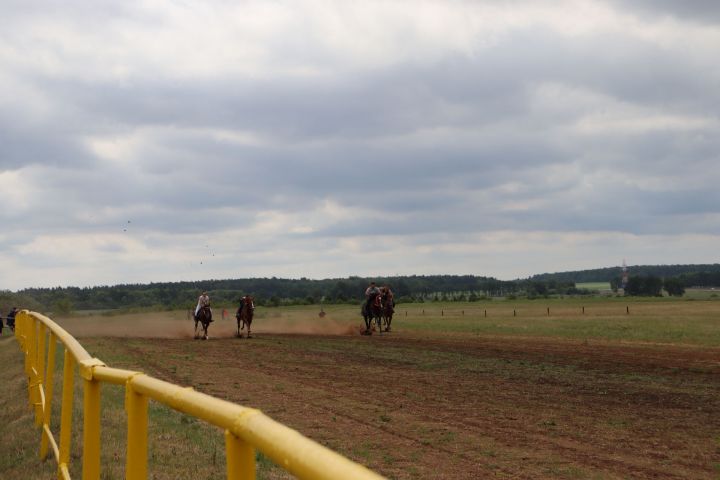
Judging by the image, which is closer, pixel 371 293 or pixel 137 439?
pixel 137 439

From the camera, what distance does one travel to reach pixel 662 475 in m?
9.00

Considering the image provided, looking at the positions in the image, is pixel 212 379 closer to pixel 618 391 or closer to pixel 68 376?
pixel 618 391

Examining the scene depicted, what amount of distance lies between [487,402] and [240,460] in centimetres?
1230

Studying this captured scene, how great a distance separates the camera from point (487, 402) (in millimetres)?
14375

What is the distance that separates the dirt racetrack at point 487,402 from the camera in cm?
973

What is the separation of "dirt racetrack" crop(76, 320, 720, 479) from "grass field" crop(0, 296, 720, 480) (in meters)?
0.03

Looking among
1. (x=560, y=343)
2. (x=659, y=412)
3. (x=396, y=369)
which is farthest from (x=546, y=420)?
(x=560, y=343)

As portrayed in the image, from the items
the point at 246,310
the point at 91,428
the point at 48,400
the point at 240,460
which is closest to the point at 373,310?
the point at 246,310

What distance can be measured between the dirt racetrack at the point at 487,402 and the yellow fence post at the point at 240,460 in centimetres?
656

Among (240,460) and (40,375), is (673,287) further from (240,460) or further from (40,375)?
(240,460)

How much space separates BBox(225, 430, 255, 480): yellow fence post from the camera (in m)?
2.55

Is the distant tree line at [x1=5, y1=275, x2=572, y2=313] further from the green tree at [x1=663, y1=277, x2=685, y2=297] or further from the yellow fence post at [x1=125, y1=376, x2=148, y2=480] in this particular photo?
the yellow fence post at [x1=125, y1=376, x2=148, y2=480]

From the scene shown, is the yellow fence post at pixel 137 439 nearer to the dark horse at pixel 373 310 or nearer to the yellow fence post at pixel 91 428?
the yellow fence post at pixel 91 428

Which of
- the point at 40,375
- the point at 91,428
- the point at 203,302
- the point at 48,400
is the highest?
the point at 203,302
